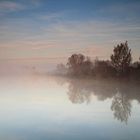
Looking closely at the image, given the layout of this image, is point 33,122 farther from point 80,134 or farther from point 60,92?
point 60,92

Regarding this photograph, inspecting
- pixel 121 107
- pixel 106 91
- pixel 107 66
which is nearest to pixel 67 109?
pixel 121 107

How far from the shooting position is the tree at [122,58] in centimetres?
484

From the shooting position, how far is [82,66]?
5137 mm

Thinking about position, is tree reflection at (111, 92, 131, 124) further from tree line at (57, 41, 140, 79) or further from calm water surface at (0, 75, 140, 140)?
tree line at (57, 41, 140, 79)

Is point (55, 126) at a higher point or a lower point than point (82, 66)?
lower

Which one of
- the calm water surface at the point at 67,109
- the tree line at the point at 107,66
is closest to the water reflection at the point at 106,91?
the calm water surface at the point at 67,109

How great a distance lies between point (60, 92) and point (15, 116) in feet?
4.56

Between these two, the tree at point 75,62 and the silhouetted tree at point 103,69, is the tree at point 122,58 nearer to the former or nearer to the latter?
the silhouetted tree at point 103,69

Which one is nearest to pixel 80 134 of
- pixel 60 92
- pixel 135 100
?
pixel 135 100

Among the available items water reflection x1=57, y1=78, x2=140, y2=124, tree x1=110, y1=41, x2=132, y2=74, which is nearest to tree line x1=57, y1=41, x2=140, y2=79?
tree x1=110, y1=41, x2=132, y2=74

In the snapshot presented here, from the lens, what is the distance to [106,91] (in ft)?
16.4

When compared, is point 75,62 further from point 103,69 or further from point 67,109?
point 67,109

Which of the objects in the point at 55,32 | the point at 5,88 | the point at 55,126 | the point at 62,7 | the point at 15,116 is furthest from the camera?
the point at 5,88

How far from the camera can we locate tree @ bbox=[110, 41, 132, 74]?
4844mm
